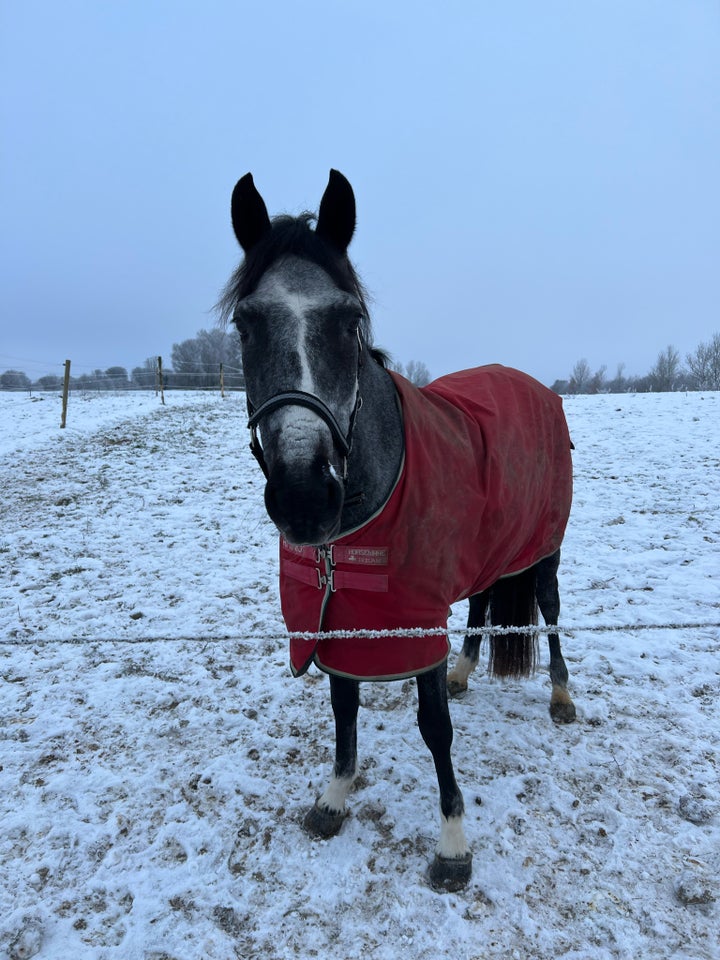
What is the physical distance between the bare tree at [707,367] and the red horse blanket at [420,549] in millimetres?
34328

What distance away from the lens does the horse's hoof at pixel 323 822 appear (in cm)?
244

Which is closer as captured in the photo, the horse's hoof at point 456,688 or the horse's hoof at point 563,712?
the horse's hoof at point 563,712

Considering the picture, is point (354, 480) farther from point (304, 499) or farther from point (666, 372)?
point (666, 372)

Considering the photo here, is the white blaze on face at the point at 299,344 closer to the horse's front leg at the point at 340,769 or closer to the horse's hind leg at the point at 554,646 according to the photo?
the horse's front leg at the point at 340,769

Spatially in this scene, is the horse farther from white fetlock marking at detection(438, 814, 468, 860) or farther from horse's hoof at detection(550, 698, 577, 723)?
horse's hoof at detection(550, 698, 577, 723)

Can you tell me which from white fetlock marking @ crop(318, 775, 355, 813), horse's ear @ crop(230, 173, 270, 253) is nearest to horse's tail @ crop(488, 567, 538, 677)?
white fetlock marking @ crop(318, 775, 355, 813)

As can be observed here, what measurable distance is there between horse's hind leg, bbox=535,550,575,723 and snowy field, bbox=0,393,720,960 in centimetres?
10

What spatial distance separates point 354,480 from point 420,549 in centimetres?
38

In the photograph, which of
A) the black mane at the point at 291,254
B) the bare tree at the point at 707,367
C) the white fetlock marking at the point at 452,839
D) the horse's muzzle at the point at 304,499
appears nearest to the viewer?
the horse's muzzle at the point at 304,499

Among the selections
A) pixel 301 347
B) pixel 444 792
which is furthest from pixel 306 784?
pixel 301 347

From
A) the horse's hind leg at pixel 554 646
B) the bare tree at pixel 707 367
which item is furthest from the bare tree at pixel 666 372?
the horse's hind leg at pixel 554 646

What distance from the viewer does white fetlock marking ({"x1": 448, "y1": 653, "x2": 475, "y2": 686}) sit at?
3490mm

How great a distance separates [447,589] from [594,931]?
1.42m

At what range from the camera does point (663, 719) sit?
3.03m
